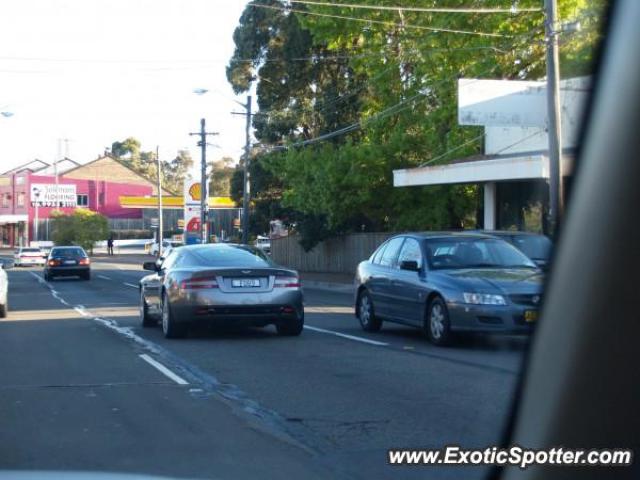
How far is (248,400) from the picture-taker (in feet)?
30.5

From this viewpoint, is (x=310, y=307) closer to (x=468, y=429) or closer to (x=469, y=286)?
(x=469, y=286)

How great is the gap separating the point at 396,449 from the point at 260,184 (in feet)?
141

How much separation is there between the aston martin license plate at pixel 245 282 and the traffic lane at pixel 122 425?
5.48 ft

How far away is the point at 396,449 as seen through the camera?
7.24 meters

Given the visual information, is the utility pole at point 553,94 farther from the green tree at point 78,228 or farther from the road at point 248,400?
the green tree at point 78,228

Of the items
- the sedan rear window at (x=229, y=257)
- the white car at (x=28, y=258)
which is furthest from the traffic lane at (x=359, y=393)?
the white car at (x=28, y=258)

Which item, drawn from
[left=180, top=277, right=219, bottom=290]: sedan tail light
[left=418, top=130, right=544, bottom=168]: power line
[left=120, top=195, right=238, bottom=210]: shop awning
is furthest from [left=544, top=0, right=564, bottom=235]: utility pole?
[left=120, top=195, right=238, bottom=210]: shop awning

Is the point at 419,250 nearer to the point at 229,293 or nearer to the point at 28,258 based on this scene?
the point at 229,293

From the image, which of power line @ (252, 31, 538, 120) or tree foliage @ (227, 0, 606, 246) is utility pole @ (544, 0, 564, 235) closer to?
tree foliage @ (227, 0, 606, 246)

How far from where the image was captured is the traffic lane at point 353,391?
7.56 metres

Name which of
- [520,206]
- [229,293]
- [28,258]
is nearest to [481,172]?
[520,206]

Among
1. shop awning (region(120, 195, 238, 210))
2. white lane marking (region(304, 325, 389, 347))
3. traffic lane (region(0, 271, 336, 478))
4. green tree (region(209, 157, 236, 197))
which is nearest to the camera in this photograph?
traffic lane (region(0, 271, 336, 478))

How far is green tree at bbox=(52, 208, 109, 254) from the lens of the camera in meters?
77.6

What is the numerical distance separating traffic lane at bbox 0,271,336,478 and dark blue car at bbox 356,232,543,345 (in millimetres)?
3768
